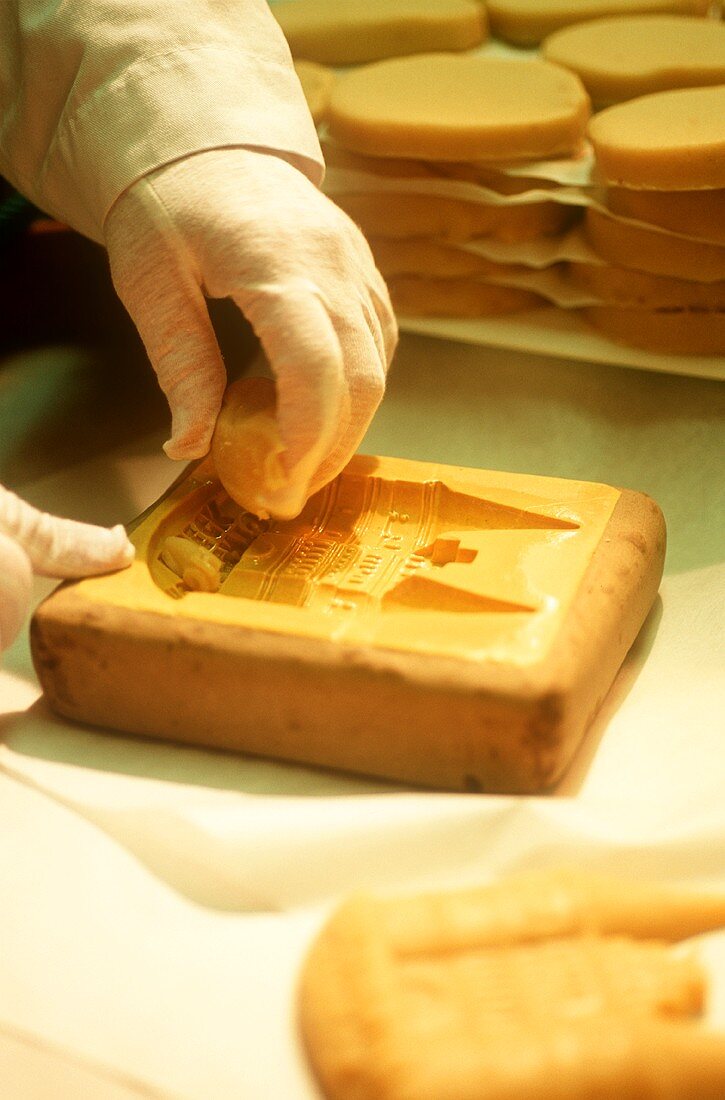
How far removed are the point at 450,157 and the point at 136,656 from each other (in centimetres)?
76

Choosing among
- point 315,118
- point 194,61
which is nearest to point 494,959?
point 194,61

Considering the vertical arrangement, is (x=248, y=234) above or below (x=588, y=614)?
above

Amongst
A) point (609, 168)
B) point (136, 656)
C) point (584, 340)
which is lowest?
point (584, 340)

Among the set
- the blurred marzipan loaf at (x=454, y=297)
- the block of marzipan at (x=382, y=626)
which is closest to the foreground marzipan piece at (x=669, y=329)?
the blurred marzipan loaf at (x=454, y=297)

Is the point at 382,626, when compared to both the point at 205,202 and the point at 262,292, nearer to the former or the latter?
the point at 262,292

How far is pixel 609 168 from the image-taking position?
1348mm

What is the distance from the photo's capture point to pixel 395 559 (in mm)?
1086

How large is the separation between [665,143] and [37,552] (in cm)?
81

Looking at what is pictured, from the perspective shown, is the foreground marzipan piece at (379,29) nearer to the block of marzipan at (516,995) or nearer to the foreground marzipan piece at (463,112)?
the foreground marzipan piece at (463,112)

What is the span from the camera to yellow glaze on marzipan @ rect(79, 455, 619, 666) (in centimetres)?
98

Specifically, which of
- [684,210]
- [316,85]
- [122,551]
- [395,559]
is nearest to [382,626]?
[395,559]

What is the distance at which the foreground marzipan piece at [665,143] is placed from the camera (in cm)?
129

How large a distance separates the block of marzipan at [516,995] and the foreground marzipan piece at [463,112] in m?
0.91

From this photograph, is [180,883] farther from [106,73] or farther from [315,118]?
[315,118]
